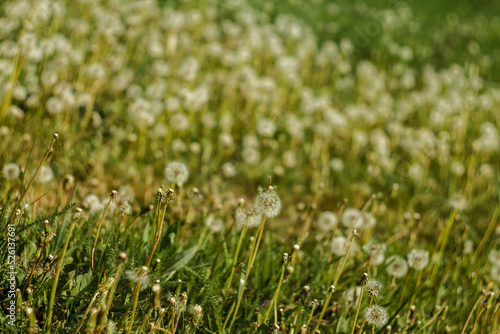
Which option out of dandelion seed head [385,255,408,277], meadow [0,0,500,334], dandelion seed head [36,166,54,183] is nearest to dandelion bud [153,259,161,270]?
meadow [0,0,500,334]

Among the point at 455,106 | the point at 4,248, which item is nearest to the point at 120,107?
the point at 4,248

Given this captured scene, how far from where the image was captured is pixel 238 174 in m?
3.32

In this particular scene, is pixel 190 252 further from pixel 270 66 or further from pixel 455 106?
pixel 455 106

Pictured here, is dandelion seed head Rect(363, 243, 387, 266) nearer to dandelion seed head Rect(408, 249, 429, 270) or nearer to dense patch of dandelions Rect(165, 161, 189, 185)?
dandelion seed head Rect(408, 249, 429, 270)

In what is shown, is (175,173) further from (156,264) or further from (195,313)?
(195,313)

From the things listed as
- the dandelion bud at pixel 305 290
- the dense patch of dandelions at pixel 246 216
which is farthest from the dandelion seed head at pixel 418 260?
the dense patch of dandelions at pixel 246 216

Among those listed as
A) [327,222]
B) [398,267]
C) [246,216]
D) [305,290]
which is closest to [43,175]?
[246,216]

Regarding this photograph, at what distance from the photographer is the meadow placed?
5.11 feet

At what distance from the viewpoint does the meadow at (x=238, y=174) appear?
1.56 m

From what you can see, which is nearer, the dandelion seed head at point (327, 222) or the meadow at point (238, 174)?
the meadow at point (238, 174)

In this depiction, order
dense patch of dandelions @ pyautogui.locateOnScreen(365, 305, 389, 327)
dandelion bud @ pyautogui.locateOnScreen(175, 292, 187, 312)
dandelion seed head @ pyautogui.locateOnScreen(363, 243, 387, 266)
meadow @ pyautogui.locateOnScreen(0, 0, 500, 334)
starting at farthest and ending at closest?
1. dandelion seed head @ pyautogui.locateOnScreen(363, 243, 387, 266)
2. meadow @ pyautogui.locateOnScreen(0, 0, 500, 334)
3. dense patch of dandelions @ pyautogui.locateOnScreen(365, 305, 389, 327)
4. dandelion bud @ pyautogui.locateOnScreen(175, 292, 187, 312)

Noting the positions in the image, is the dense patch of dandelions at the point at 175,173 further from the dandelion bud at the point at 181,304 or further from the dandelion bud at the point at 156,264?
the dandelion bud at the point at 181,304

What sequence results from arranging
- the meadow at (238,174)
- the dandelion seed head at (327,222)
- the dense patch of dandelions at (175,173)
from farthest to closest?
the dandelion seed head at (327,222)
the dense patch of dandelions at (175,173)
the meadow at (238,174)

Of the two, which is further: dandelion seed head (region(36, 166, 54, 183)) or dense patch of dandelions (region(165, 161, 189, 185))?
dandelion seed head (region(36, 166, 54, 183))
